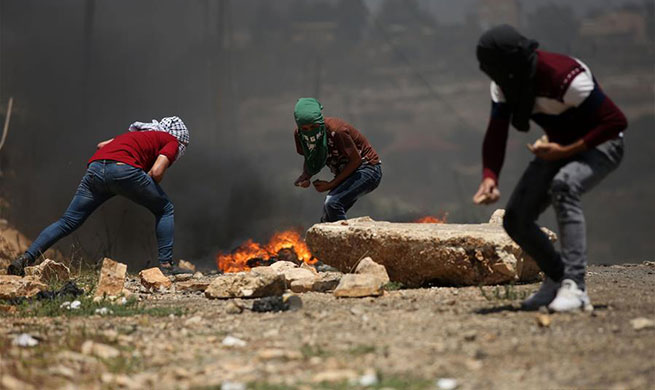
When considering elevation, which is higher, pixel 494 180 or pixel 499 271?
pixel 494 180

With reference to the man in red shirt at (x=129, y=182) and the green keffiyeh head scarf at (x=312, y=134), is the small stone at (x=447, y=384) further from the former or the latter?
the man in red shirt at (x=129, y=182)

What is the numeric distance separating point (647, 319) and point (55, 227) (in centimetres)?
568

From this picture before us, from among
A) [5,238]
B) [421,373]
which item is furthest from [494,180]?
[5,238]

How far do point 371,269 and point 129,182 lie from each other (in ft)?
8.95

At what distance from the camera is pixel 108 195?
27.3ft

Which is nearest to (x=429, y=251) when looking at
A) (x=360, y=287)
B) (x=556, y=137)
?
(x=360, y=287)

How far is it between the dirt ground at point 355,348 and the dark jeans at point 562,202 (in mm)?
355

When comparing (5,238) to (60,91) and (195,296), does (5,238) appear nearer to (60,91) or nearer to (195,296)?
(60,91)

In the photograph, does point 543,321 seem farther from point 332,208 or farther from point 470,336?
point 332,208

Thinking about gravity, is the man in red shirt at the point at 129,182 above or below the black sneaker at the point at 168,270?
above

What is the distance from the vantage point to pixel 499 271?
21.3 feet

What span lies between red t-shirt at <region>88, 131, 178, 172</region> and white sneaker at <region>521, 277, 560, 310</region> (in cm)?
430

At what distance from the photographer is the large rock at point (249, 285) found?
254 inches

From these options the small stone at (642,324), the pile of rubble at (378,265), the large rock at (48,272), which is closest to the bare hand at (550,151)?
the small stone at (642,324)
